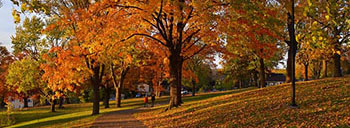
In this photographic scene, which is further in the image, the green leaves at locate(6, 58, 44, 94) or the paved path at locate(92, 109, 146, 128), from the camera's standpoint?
the green leaves at locate(6, 58, 44, 94)

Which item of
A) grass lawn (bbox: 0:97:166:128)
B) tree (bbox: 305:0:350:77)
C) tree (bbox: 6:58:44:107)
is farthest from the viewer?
tree (bbox: 6:58:44:107)

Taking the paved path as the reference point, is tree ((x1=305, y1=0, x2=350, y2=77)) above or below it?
above

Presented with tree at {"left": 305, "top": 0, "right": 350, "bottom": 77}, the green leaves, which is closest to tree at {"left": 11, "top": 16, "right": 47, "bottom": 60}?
the green leaves

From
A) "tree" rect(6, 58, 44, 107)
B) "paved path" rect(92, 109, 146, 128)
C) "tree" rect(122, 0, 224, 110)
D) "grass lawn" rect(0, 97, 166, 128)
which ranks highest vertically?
"tree" rect(122, 0, 224, 110)

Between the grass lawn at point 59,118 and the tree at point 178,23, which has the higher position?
the tree at point 178,23

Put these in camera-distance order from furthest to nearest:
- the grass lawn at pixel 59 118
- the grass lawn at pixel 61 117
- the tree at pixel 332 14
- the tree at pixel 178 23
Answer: the grass lawn at pixel 61 117 < the grass lawn at pixel 59 118 < the tree at pixel 178 23 < the tree at pixel 332 14

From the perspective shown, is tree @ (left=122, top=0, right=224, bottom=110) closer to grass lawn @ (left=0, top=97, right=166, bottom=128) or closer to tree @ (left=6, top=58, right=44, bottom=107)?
grass lawn @ (left=0, top=97, right=166, bottom=128)

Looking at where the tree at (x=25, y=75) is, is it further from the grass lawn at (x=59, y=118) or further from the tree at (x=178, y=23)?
the tree at (x=178, y=23)

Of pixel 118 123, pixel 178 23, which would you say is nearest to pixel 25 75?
pixel 118 123

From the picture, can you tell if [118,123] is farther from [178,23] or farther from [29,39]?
[29,39]

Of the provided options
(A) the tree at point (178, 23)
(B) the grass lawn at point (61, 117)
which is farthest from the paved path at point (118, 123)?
(A) the tree at point (178, 23)

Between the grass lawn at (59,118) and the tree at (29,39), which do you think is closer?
the grass lawn at (59,118)

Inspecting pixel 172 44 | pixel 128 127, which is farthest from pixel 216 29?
pixel 128 127

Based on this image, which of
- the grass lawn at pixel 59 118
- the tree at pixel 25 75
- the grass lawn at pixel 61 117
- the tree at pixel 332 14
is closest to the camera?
the tree at pixel 332 14
